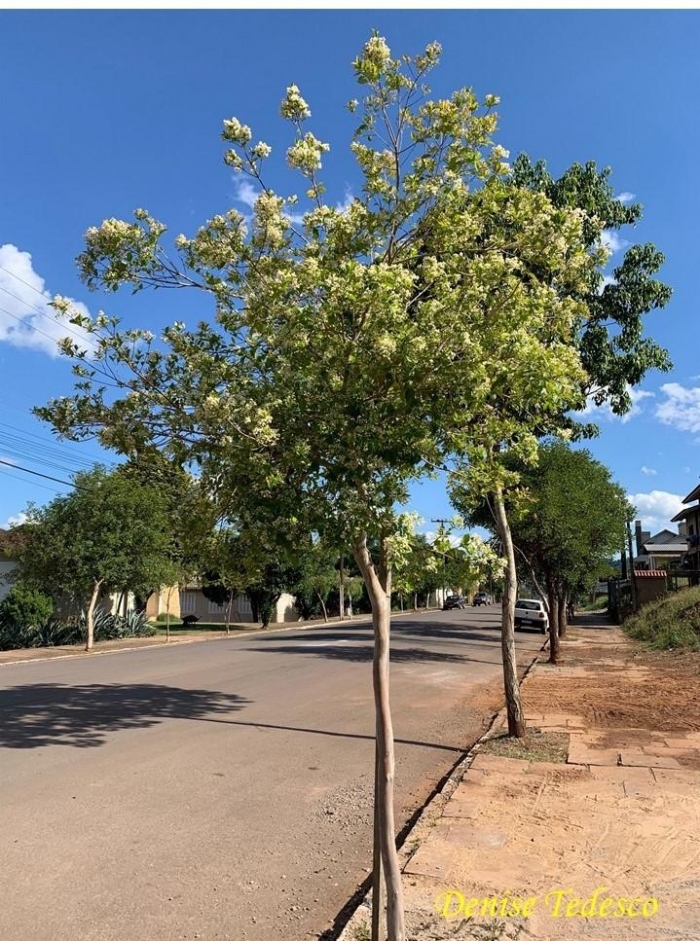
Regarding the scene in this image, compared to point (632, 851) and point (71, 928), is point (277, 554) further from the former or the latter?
point (632, 851)

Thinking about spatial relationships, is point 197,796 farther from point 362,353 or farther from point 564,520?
point 564,520

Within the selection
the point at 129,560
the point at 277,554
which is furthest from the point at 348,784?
the point at 129,560

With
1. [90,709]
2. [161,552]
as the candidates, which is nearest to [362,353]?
[90,709]

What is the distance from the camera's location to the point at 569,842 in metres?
5.30

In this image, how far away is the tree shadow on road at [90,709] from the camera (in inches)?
366

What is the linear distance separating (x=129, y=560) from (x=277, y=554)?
74.7 feet

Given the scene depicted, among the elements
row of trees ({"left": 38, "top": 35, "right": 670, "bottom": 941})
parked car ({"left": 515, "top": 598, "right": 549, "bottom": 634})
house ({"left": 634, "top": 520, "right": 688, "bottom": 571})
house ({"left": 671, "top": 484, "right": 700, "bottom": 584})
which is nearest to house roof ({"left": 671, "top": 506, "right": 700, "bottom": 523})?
house ({"left": 671, "top": 484, "right": 700, "bottom": 584})

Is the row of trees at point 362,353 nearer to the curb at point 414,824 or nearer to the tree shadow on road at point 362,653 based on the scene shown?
the curb at point 414,824

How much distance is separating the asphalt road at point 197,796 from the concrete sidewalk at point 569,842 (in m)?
0.60

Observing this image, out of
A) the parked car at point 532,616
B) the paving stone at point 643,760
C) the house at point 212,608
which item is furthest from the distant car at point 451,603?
the paving stone at point 643,760

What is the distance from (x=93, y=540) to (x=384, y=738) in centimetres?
2286

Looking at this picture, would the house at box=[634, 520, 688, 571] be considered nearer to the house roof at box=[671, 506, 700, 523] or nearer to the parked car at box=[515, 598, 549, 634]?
the house roof at box=[671, 506, 700, 523]

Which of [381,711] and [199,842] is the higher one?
[381,711]

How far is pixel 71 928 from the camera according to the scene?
13.4 feet
